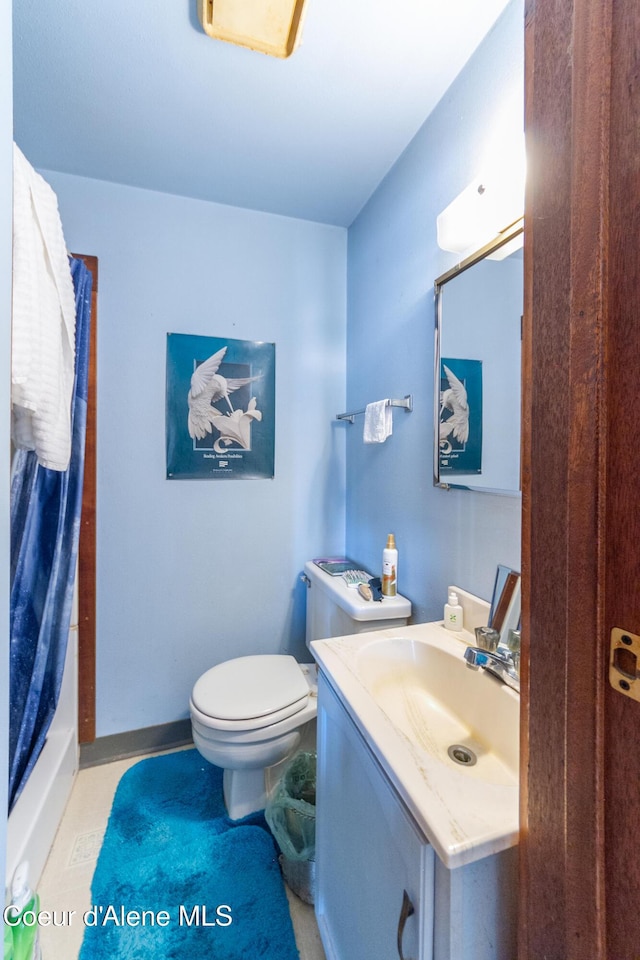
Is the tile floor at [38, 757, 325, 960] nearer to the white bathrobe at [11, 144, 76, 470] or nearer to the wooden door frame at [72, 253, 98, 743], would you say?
the wooden door frame at [72, 253, 98, 743]

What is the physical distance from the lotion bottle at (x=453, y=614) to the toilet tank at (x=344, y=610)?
232 mm

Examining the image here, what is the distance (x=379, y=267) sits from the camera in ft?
5.34

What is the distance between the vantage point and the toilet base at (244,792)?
1379mm

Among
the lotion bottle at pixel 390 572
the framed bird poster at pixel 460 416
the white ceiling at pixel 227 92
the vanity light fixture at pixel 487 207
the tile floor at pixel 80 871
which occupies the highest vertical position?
the white ceiling at pixel 227 92

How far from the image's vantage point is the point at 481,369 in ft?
3.57

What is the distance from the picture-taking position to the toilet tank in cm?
131

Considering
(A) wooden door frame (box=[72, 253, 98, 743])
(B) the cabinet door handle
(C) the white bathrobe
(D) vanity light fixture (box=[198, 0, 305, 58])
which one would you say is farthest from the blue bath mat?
(D) vanity light fixture (box=[198, 0, 305, 58])

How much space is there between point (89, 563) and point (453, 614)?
1.40m

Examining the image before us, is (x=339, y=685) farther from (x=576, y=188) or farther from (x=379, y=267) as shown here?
(x=379, y=267)

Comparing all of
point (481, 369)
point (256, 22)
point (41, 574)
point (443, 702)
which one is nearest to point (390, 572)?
point (443, 702)

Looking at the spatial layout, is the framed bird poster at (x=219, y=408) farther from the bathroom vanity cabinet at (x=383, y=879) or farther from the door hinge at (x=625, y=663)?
the door hinge at (x=625, y=663)

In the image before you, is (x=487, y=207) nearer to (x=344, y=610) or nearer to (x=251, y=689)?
(x=344, y=610)

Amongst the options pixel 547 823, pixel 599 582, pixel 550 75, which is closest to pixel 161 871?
pixel 547 823

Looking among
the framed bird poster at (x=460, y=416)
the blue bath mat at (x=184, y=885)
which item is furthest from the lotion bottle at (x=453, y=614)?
the blue bath mat at (x=184, y=885)
